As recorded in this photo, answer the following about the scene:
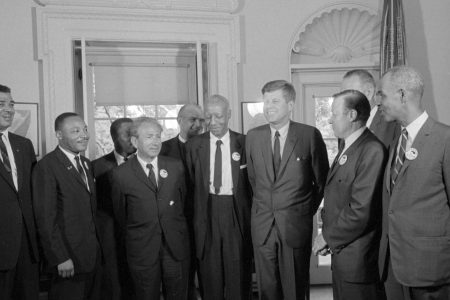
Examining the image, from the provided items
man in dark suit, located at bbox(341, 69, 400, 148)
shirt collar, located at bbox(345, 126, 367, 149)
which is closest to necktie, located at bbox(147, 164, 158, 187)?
shirt collar, located at bbox(345, 126, 367, 149)

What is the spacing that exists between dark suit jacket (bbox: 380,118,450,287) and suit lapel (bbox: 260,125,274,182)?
89 centimetres

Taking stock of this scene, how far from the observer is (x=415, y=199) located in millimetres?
1987

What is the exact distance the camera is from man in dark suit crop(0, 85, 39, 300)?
268 cm

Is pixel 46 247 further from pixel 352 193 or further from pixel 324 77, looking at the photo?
pixel 324 77

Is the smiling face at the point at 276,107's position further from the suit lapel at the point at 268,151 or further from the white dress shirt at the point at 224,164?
the white dress shirt at the point at 224,164

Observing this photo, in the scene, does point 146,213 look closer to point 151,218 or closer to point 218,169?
point 151,218

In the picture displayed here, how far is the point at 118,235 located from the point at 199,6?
220 centimetres

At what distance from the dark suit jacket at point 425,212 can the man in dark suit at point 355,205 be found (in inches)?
8.7

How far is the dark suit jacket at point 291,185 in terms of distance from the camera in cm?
275

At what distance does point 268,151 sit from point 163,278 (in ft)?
3.44

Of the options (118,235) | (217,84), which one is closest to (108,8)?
(217,84)

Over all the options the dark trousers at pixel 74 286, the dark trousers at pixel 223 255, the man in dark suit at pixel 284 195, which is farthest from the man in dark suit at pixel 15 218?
the man in dark suit at pixel 284 195

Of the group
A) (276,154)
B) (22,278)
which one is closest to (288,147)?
(276,154)

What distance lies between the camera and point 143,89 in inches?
171
